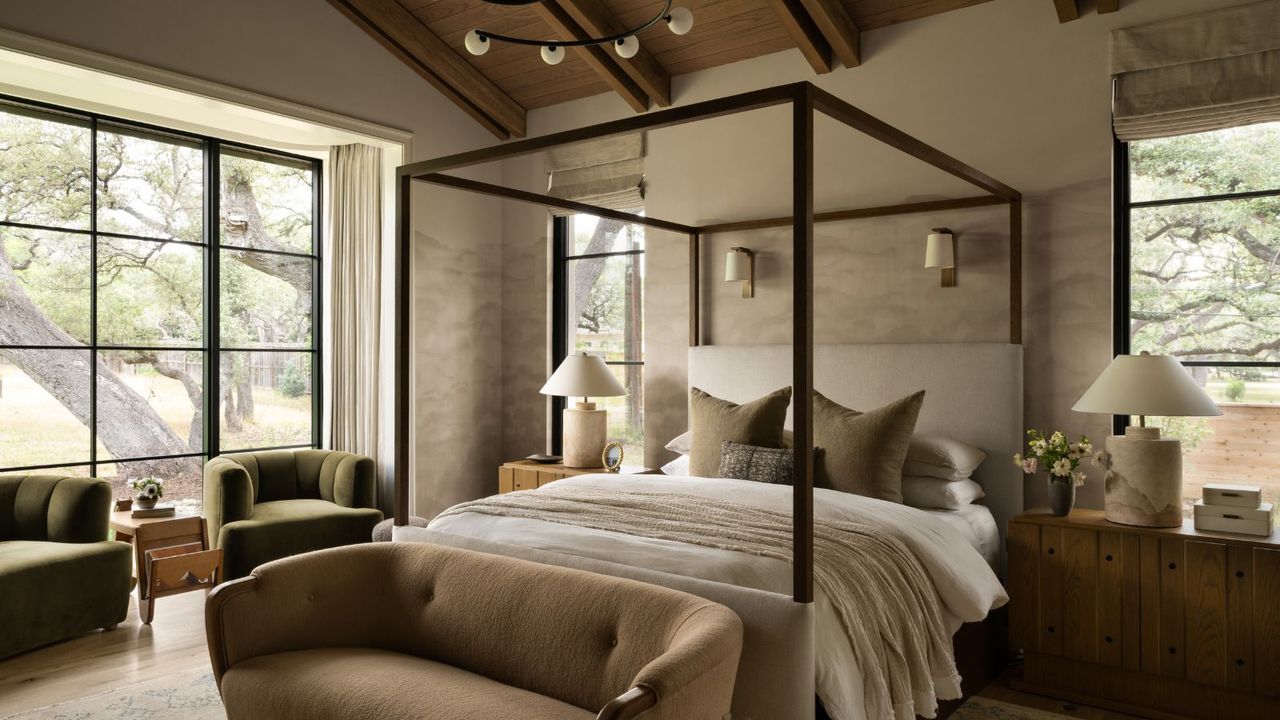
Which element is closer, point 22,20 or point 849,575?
point 849,575

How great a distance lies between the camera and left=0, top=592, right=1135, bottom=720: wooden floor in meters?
3.33

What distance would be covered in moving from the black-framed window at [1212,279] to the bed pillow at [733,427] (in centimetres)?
151

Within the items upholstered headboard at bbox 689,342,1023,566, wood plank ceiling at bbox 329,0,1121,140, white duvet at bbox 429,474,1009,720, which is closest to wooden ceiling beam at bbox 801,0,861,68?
wood plank ceiling at bbox 329,0,1121,140

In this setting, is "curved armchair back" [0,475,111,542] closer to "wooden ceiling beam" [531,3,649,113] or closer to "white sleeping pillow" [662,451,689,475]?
"white sleeping pillow" [662,451,689,475]

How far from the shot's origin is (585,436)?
5152 millimetres

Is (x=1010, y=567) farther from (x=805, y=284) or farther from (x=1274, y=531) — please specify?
(x=805, y=284)

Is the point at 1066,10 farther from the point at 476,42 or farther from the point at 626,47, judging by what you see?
the point at 476,42

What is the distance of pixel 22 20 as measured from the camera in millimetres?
3910

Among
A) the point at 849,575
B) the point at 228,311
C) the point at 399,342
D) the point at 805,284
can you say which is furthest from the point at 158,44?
the point at 849,575

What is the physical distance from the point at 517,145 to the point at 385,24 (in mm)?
2849

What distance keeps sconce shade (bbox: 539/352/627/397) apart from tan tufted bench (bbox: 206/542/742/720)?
213cm

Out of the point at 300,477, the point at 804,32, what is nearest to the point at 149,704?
the point at 300,477

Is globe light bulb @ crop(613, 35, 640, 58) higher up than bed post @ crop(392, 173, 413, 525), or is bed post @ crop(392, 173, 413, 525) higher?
globe light bulb @ crop(613, 35, 640, 58)

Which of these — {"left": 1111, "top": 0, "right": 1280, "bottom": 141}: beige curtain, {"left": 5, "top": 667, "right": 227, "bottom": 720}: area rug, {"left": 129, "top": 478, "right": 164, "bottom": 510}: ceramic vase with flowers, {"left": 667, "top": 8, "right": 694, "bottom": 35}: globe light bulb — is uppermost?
{"left": 667, "top": 8, "right": 694, "bottom": 35}: globe light bulb
